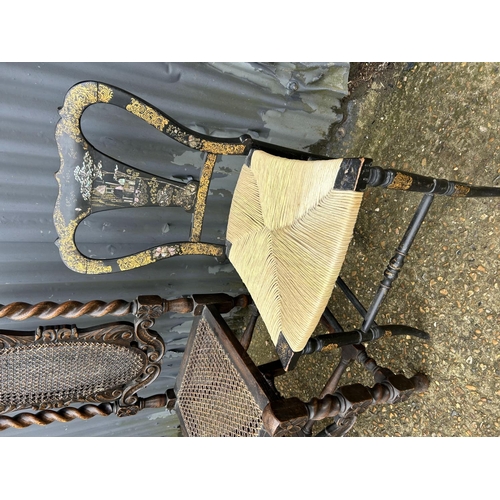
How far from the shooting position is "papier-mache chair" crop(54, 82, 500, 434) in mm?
891

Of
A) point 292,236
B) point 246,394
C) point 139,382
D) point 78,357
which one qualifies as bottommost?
point 139,382

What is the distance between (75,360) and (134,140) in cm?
78

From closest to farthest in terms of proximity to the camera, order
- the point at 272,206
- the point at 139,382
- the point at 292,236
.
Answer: the point at 292,236 → the point at 272,206 → the point at 139,382

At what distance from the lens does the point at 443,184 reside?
40.5 inches

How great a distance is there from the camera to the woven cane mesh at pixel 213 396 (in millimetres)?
1150

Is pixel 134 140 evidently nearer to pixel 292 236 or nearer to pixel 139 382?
pixel 292 236

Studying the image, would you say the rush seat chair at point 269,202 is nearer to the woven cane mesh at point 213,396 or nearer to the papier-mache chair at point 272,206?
the papier-mache chair at point 272,206

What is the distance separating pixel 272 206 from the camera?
44.6 inches

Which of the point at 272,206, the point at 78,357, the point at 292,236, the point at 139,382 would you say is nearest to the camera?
the point at 292,236

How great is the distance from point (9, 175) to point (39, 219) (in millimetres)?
188

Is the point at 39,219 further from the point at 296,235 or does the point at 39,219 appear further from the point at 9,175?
the point at 296,235

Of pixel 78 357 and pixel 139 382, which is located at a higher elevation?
pixel 78 357

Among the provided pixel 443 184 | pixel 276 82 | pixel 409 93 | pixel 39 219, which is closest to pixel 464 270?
pixel 443 184

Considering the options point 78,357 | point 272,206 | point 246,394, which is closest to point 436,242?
point 272,206
